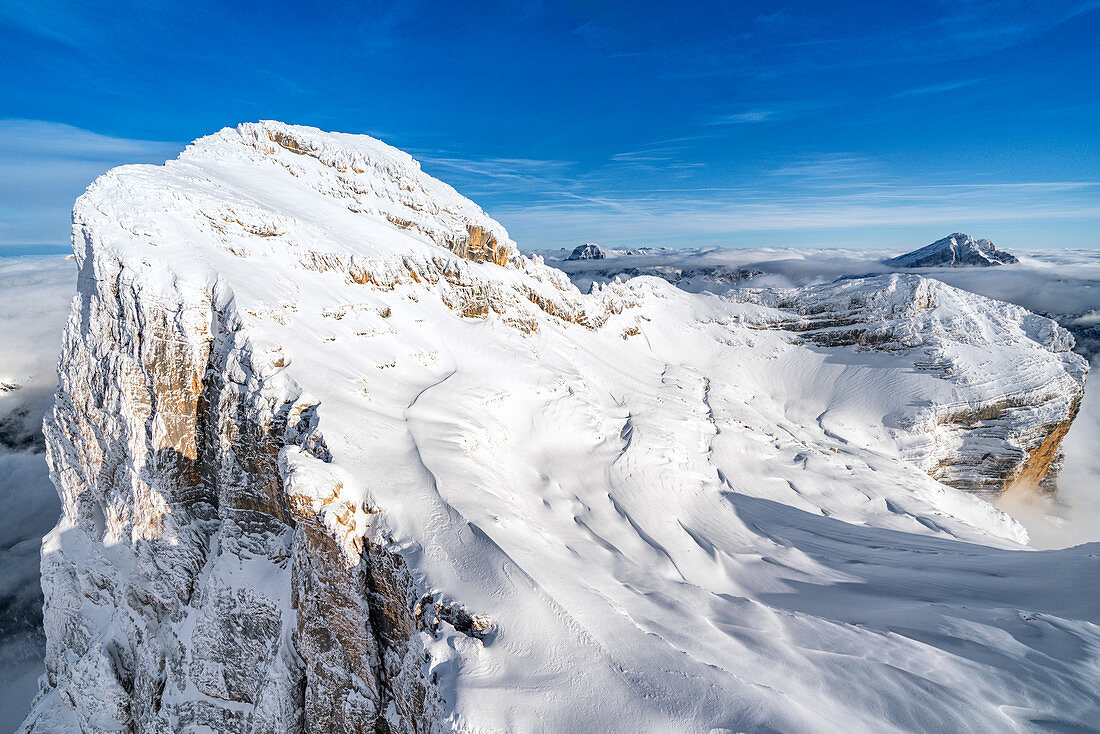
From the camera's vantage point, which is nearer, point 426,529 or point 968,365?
point 426,529

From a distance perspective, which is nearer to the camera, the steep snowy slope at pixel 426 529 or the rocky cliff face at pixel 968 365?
the steep snowy slope at pixel 426 529

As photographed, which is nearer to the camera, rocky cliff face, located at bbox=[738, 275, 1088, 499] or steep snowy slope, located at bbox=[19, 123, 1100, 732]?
steep snowy slope, located at bbox=[19, 123, 1100, 732]

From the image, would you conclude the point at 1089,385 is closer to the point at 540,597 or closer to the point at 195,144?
the point at 540,597

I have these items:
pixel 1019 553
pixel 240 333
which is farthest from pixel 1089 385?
pixel 240 333

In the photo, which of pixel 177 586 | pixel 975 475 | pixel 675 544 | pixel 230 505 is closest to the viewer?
pixel 230 505

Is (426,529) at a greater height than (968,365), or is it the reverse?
(968,365)

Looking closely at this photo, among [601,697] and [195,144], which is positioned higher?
[195,144]

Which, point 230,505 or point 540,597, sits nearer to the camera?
point 540,597

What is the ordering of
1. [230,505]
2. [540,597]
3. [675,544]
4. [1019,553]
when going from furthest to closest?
[675,544] < [230,505] < [1019,553] < [540,597]
